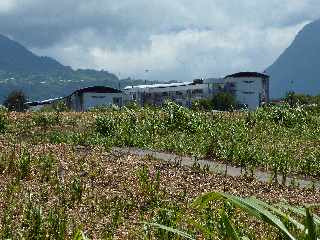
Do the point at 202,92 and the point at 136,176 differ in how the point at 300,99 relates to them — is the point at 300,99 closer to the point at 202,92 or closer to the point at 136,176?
the point at 202,92

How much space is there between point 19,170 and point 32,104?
138 metres

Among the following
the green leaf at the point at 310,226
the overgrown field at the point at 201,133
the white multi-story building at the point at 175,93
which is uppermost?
the green leaf at the point at 310,226

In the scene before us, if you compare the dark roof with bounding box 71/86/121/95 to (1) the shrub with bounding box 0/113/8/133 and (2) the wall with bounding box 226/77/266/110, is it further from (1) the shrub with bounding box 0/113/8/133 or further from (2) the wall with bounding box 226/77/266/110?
(1) the shrub with bounding box 0/113/8/133

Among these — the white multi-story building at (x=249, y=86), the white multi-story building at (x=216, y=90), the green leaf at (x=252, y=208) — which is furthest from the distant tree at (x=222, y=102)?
the green leaf at (x=252, y=208)

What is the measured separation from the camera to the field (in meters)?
8.64

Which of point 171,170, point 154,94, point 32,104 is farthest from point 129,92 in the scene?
point 171,170

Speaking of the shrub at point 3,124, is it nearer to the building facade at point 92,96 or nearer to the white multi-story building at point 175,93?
the building facade at point 92,96

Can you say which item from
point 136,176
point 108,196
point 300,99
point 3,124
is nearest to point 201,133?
point 3,124

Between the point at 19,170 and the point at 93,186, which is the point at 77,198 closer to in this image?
the point at 93,186

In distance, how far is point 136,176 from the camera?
13867 millimetres

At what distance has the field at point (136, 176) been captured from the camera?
28.3ft

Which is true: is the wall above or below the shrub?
below

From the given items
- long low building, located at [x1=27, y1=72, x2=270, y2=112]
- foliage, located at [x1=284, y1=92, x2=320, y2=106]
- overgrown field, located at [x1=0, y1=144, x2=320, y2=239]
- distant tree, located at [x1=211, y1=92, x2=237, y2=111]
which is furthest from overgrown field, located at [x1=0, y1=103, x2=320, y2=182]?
long low building, located at [x1=27, y1=72, x2=270, y2=112]

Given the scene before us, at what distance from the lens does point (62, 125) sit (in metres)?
29.0
